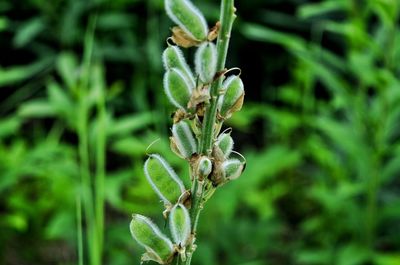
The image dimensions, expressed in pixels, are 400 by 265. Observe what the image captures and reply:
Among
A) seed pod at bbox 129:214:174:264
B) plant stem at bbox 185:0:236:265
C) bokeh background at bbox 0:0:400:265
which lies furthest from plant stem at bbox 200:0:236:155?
bokeh background at bbox 0:0:400:265

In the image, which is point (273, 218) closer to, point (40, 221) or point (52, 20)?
point (40, 221)

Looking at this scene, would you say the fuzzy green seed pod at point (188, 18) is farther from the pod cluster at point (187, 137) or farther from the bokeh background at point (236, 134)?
the bokeh background at point (236, 134)

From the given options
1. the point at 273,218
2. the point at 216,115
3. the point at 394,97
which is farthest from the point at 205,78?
the point at 273,218

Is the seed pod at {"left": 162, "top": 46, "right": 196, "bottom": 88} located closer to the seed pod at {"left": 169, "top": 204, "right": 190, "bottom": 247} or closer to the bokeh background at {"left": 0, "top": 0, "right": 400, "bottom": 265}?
the seed pod at {"left": 169, "top": 204, "right": 190, "bottom": 247}

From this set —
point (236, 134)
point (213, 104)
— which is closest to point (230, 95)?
point (213, 104)

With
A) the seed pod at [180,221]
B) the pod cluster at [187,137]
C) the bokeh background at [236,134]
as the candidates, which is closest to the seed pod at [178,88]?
the pod cluster at [187,137]

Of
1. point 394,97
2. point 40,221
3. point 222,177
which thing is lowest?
point 222,177
